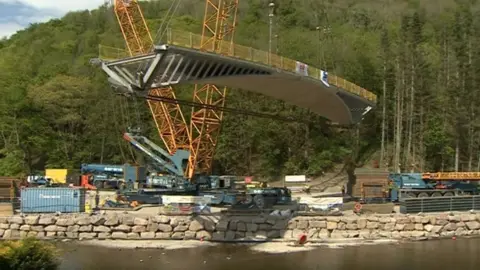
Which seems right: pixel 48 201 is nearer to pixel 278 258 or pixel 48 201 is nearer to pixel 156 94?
pixel 278 258

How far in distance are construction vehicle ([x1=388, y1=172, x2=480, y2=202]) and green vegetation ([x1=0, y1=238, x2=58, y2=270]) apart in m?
26.1

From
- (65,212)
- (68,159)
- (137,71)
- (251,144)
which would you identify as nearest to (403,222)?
(137,71)

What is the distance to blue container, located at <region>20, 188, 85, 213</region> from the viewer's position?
28844mm

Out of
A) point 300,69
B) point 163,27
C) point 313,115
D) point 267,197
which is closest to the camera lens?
point 300,69

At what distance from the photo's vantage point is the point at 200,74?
82.5 feet

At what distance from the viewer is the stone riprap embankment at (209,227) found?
26.8 m

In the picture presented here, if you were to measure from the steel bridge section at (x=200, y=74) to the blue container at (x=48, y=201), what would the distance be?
790 cm

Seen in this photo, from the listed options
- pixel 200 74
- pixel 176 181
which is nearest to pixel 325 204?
pixel 200 74

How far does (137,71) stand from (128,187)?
19932 mm

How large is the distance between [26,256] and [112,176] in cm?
3525

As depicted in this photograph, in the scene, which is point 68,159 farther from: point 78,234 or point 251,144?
point 78,234

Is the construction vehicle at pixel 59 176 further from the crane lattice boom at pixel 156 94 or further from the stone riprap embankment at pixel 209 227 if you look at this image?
the stone riprap embankment at pixel 209 227

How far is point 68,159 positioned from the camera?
2680 inches

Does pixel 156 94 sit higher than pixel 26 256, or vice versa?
pixel 156 94
